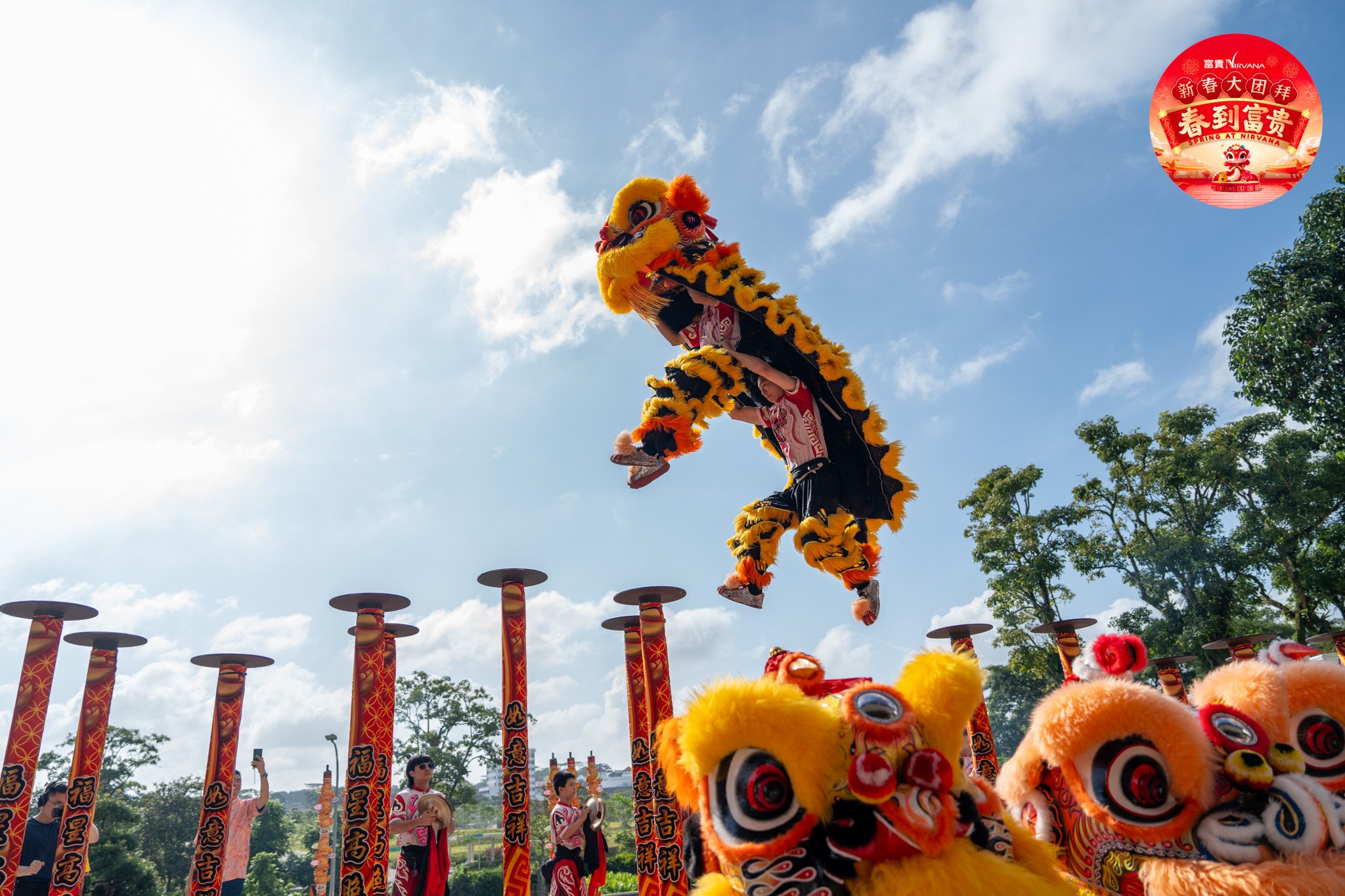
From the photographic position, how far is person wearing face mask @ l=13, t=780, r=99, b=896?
6.80m

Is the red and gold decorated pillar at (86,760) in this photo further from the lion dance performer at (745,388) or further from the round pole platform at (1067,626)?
the round pole platform at (1067,626)

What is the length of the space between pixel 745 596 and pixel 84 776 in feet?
23.8

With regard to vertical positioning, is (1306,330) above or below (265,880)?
above

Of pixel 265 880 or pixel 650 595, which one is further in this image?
pixel 265 880

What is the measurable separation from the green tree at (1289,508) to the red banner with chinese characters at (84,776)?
2182cm

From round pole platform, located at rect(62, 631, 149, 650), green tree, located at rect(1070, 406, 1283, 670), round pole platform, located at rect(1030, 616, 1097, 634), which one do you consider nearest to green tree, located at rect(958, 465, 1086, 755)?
green tree, located at rect(1070, 406, 1283, 670)

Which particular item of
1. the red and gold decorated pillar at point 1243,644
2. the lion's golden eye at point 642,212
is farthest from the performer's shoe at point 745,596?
the red and gold decorated pillar at point 1243,644

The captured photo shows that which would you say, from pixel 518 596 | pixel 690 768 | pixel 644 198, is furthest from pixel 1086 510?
pixel 690 768

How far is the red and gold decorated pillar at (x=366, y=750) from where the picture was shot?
6.92 metres

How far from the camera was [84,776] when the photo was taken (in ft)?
25.8

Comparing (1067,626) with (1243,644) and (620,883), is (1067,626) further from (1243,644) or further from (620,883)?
(620,883)

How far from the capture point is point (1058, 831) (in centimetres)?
265

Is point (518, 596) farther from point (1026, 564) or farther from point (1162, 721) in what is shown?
point (1026, 564)

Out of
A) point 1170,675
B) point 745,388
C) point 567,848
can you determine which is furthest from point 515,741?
point 1170,675
